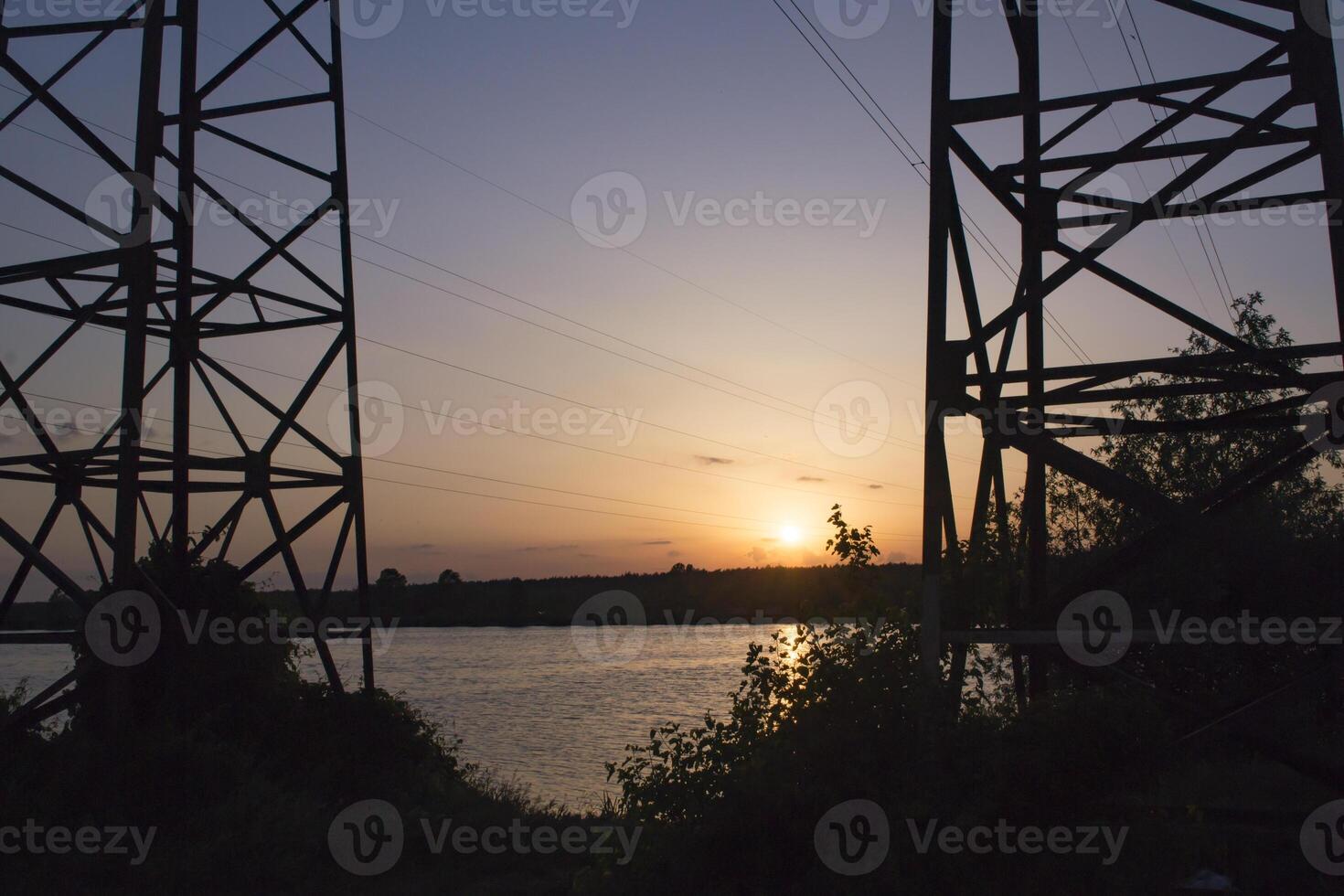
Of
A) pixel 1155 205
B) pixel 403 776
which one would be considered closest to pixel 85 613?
pixel 403 776

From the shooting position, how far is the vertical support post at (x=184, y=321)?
1391cm

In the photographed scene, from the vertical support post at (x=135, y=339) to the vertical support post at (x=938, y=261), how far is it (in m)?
8.95

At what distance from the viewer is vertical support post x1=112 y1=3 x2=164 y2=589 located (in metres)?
12.1

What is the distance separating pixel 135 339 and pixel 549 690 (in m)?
48.5
